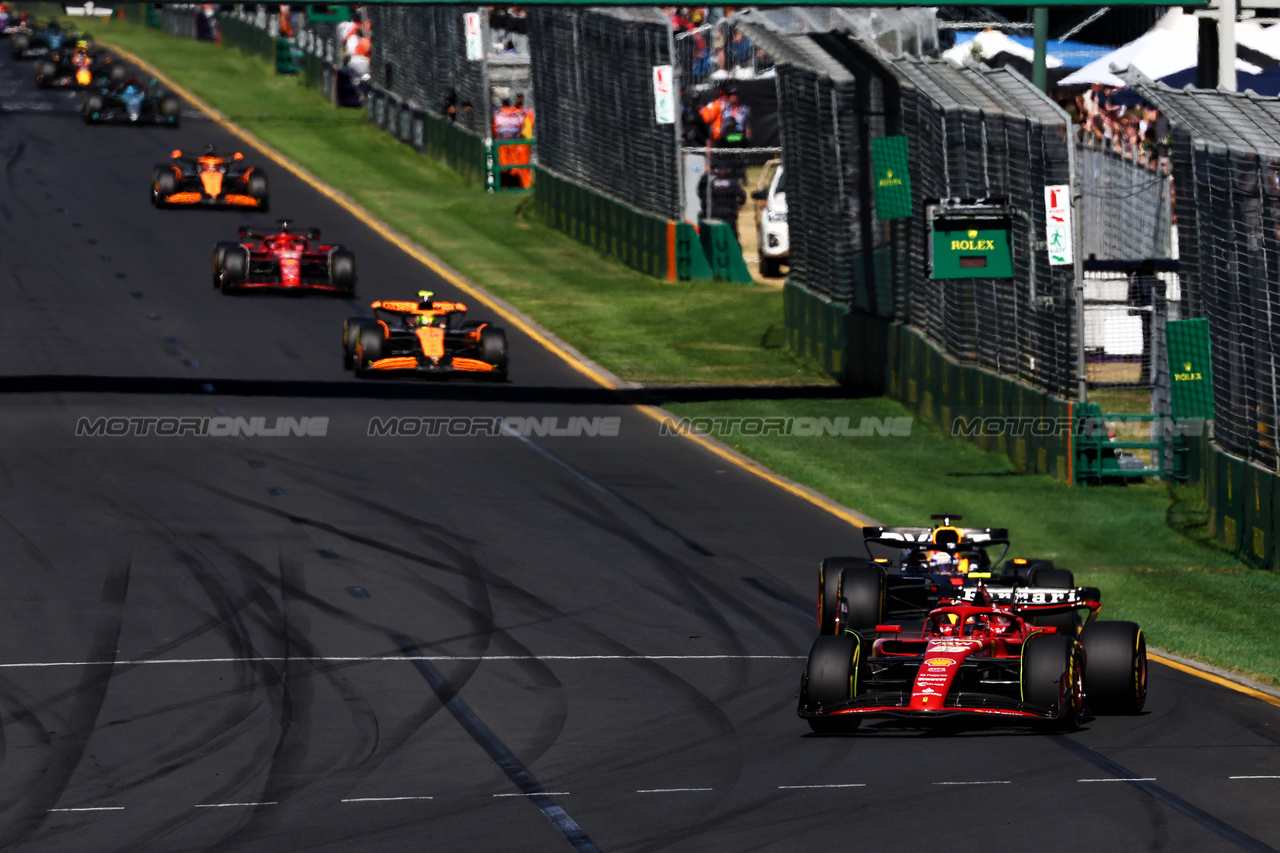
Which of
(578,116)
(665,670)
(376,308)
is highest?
(578,116)

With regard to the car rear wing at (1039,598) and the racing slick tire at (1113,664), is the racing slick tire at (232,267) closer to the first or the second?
the car rear wing at (1039,598)

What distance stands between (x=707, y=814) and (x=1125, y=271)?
52.8ft

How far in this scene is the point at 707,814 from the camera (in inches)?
488

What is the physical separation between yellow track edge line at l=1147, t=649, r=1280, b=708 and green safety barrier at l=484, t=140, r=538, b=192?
36563mm

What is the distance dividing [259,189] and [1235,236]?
89.9 feet

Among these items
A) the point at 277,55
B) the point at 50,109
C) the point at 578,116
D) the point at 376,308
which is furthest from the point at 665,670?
the point at 277,55

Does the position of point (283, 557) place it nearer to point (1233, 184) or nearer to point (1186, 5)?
point (1233, 184)

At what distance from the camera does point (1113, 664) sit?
14750mm

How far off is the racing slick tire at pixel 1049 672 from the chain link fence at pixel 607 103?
2825 centimetres

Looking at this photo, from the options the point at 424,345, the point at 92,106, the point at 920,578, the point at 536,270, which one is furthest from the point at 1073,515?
the point at 92,106

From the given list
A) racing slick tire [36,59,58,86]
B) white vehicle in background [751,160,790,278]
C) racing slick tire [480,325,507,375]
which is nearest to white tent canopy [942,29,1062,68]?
white vehicle in background [751,160,790,278]

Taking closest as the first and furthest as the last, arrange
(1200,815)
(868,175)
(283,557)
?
(1200,815) → (283,557) → (868,175)

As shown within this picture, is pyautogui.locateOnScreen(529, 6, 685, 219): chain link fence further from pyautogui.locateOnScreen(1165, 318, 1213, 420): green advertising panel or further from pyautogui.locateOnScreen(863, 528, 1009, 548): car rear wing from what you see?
pyautogui.locateOnScreen(863, 528, 1009, 548): car rear wing

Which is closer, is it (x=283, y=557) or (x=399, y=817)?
(x=399, y=817)
